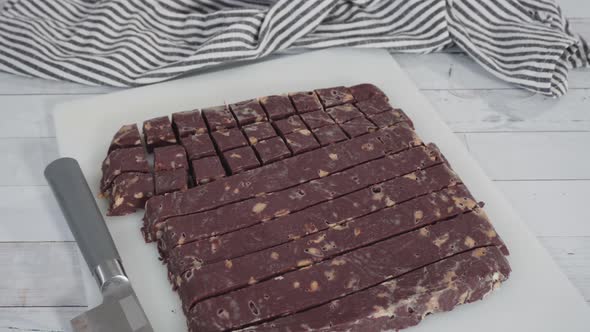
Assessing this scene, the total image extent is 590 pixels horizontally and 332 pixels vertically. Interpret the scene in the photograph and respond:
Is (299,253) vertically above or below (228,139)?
below

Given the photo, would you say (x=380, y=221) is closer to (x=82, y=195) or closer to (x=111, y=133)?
(x=82, y=195)

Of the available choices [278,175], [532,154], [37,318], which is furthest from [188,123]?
[532,154]

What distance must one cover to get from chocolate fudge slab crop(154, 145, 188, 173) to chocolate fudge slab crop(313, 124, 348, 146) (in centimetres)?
54

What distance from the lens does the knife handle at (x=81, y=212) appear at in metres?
2.21

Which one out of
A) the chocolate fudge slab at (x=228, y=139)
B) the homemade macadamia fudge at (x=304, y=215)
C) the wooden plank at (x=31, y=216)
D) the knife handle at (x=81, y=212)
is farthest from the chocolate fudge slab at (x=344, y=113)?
the wooden plank at (x=31, y=216)

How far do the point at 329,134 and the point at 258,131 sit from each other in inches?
11.4

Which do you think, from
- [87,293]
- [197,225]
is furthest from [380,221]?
[87,293]

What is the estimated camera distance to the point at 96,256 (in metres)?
2.19

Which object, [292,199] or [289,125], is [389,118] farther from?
[292,199]

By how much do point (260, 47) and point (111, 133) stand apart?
854mm

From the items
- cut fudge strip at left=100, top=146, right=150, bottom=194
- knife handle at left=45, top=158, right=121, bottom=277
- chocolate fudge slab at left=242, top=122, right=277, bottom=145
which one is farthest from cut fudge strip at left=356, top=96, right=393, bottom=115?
knife handle at left=45, top=158, right=121, bottom=277

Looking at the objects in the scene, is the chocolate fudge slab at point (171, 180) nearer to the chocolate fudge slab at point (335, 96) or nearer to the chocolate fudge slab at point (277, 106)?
the chocolate fudge slab at point (277, 106)

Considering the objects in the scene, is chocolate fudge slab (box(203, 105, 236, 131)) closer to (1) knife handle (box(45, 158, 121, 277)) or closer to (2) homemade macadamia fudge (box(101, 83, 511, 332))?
(2) homemade macadamia fudge (box(101, 83, 511, 332))

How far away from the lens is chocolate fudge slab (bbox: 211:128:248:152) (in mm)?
2600
